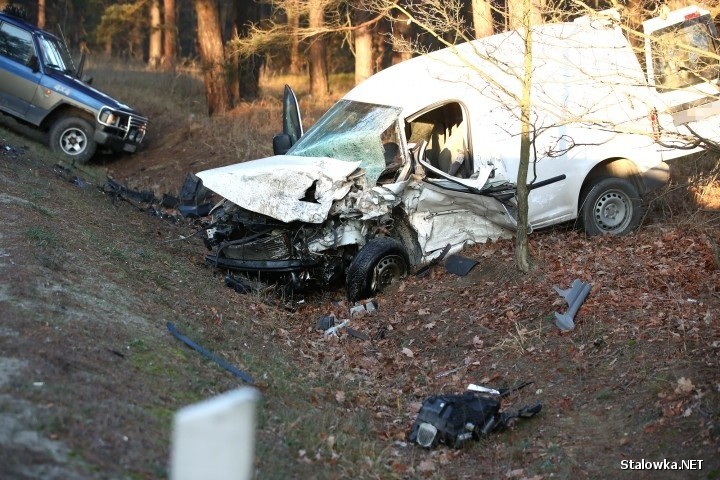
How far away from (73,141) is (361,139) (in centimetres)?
864

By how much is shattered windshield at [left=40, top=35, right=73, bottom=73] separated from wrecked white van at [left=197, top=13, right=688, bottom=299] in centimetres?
797

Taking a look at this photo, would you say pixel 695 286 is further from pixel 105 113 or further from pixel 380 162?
pixel 105 113

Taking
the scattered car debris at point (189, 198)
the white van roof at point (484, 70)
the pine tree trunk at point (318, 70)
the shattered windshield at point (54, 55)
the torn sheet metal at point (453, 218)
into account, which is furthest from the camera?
the pine tree trunk at point (318, 70)

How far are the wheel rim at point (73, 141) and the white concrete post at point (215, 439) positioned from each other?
1448 centimetres

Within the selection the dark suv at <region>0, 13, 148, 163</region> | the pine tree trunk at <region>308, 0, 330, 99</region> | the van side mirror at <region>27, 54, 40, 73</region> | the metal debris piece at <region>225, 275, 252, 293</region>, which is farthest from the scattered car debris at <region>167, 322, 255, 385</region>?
the pine tree trunk at <region>308, 0, 330, 99</region>

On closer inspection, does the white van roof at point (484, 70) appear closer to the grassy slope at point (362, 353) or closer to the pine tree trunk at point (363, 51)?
the grassy slope at point (362, 353)

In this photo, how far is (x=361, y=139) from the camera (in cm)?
937

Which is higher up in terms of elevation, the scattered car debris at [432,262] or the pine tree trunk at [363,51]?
the pine tree trunk at [363,51]

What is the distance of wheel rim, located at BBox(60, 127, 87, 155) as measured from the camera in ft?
52.9

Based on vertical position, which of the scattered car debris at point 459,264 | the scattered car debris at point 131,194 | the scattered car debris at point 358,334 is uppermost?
the scattered car debris at point 131,194

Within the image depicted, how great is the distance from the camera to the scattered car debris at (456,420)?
580 cm

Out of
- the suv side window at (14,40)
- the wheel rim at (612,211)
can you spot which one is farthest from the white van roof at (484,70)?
the suv side window at (14,40)

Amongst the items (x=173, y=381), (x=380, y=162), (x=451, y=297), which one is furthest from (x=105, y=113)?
(x=173, y=381)

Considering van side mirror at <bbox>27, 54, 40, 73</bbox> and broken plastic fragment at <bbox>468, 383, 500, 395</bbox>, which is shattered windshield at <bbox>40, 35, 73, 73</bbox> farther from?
broken plastic fragment at <bbox>468, 383, 500, 395</bbox>
